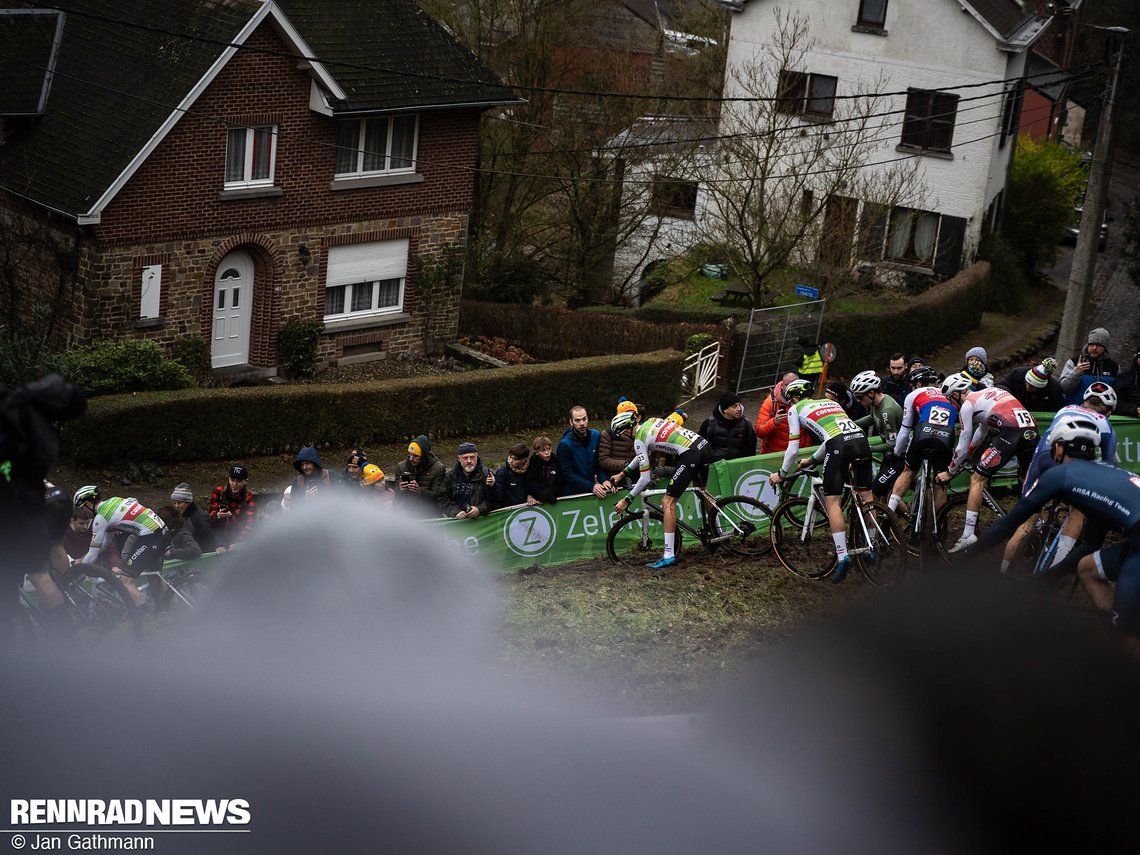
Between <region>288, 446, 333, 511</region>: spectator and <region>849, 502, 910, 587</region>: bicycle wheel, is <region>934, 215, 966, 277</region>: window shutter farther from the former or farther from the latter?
<region>288, 446, 333, 511</region>: spectator

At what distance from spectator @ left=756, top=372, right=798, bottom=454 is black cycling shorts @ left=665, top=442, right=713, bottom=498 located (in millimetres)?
2345

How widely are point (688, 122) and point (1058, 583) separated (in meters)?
27.6

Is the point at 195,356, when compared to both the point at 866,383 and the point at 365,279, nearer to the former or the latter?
the point at 365,279

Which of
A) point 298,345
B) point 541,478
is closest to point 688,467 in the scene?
point 541,478

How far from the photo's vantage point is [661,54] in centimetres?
4522

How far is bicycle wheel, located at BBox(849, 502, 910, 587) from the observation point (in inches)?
540

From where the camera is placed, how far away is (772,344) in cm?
3002

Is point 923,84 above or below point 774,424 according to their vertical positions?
above

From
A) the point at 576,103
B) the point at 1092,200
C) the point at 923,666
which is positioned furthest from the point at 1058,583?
the point at 576,103

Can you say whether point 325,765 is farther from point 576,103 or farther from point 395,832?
point 576,103

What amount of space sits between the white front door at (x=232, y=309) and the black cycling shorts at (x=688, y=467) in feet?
52.3

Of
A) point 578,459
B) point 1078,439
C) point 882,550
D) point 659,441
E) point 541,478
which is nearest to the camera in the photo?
point 1078,439

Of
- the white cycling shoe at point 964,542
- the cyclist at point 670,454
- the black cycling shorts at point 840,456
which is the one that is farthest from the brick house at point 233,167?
the white cycling shoe at point 964,542

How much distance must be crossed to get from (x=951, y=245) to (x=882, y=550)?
88.9ft
